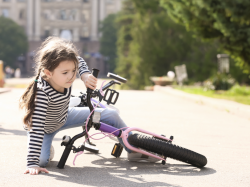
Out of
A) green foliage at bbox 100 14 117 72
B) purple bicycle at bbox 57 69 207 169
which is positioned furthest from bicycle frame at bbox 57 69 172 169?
green foliage at bbox 100 14 117 72

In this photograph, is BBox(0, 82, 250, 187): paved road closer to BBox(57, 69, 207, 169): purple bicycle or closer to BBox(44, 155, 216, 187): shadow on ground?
BBox(44, 155, 216, 187): shadow on ground

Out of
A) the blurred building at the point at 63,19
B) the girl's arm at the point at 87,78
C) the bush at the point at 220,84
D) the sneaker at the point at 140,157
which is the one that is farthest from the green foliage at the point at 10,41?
the sneaker at the point at 140,157

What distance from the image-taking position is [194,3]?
45.3 feet

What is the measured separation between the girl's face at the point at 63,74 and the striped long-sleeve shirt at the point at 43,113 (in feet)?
0.35

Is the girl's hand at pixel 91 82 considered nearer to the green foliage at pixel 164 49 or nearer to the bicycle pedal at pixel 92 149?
the bicycle pedal at pixel 92 149

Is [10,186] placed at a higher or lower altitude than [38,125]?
lower

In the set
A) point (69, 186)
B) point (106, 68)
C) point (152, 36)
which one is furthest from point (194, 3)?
point (106, 68)

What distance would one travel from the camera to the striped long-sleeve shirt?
398cm

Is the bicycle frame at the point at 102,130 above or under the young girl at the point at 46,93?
under

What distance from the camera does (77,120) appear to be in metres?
4.59

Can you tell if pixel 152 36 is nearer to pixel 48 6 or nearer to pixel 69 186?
pixel 69 186

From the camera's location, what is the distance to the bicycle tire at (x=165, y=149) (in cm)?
439

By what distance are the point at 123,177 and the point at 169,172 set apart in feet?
1.67

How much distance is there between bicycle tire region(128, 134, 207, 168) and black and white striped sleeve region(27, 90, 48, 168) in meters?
0.90
